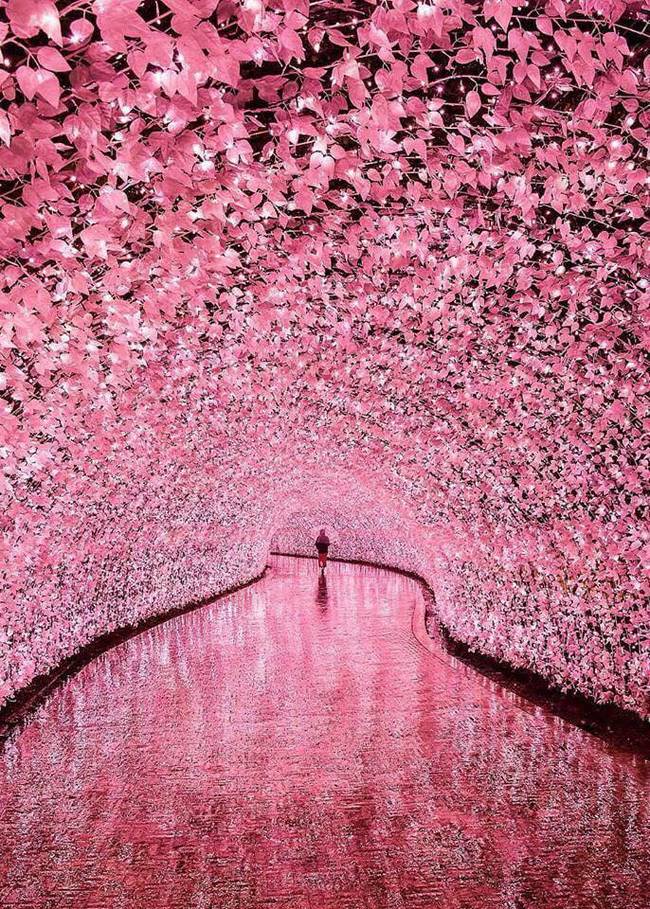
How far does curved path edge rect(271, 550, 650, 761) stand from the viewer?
7.14m

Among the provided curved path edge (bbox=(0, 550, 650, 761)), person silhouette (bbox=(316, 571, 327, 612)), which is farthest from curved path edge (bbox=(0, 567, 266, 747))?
person silhouette (bbox=(316, 571, 327, 612))

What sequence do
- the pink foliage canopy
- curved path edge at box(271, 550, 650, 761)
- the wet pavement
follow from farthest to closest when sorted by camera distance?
1. curved path edge at box(271, 550, 650, 761)
2. the wet pavement
3. the pink foliage canopy

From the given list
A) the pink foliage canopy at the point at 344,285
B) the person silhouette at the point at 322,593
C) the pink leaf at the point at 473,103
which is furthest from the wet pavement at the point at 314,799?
the person silhouette at the point at 322,593

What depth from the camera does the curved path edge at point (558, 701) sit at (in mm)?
7137

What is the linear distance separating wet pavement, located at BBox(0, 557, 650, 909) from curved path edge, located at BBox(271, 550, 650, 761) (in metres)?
0.23

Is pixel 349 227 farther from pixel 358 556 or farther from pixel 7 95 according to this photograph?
pixel 358 556

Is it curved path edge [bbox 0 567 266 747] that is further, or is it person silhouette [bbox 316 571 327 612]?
person silhouette [bbox 316 571 327 612]

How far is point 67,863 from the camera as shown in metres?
4.77

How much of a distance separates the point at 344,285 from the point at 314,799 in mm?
4183

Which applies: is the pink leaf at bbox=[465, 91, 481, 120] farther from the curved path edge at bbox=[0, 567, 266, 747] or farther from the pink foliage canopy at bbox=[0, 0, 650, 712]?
the curved path edge at bbox=[0, 567, 266, 747]

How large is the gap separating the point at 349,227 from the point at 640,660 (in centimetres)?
434

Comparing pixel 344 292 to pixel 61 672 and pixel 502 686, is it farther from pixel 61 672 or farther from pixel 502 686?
pixel 61 672

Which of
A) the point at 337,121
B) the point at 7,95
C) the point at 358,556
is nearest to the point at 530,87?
the point at 337,121

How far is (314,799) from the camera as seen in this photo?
5.73 metres
